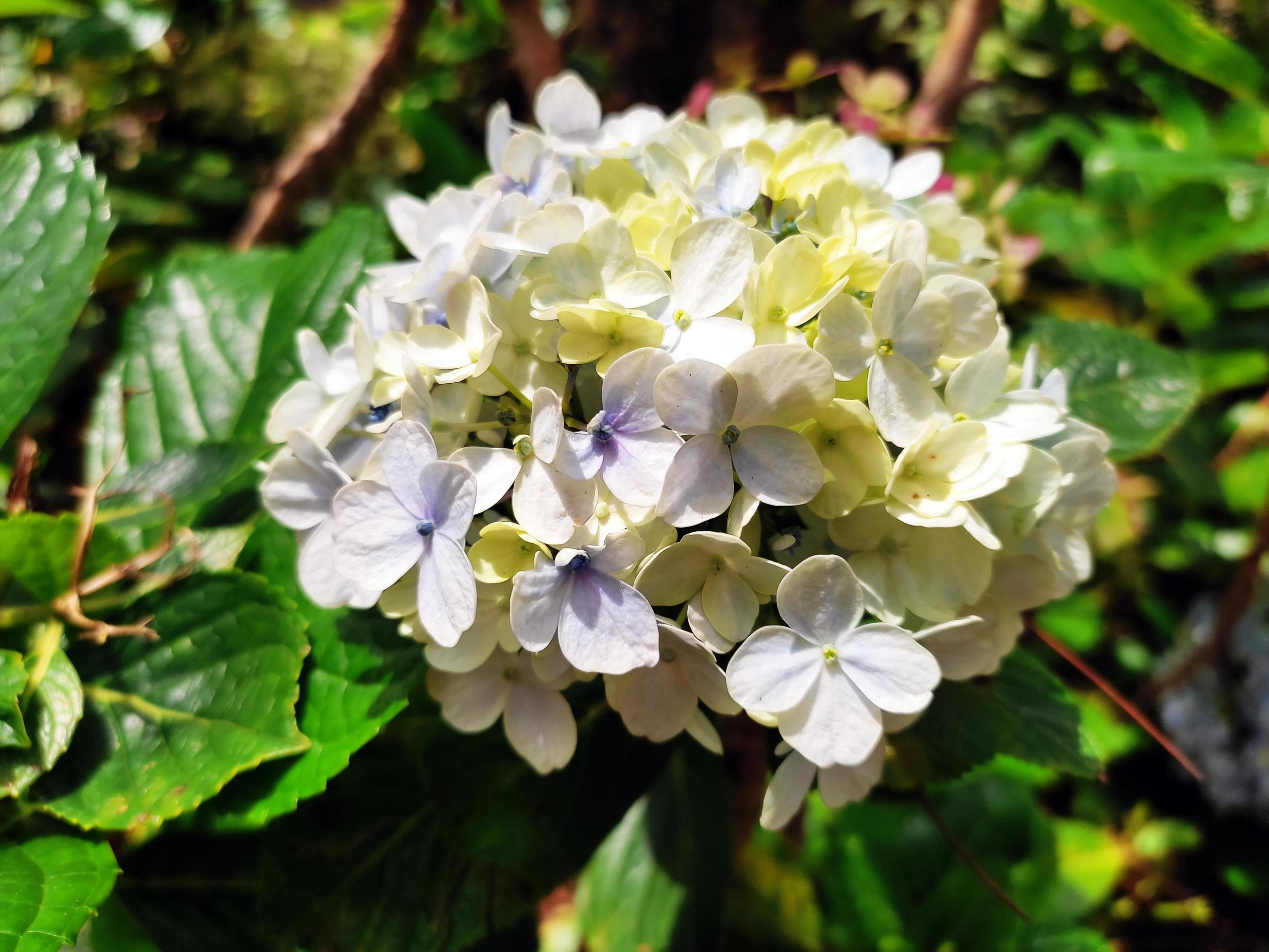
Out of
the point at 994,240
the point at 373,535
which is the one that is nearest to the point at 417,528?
the point at 373,535

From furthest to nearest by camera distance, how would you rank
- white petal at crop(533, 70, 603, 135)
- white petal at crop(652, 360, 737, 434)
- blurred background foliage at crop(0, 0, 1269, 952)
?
blurred background foliage at crop(0, 0, 1269, 952)
white petal at crop(533, 70, 603, 135)
white petal at crop(652, 360, 737, 434)

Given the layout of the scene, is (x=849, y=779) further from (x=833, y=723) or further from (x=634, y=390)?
(x=634, y=390)

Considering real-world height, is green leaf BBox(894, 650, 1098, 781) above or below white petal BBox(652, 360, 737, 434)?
below

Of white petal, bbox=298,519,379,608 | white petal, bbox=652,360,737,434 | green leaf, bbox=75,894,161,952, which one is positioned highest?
white petal, bbox=652,360,737,434

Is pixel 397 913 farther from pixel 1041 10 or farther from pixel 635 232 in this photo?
pixel 1041 10

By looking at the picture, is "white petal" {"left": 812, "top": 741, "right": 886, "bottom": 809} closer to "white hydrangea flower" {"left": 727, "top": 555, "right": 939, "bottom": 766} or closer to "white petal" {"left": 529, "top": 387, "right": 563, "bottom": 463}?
"white hydrangea flower" {"left": 727, "top": 555, "right": 939, "bottom": 766}

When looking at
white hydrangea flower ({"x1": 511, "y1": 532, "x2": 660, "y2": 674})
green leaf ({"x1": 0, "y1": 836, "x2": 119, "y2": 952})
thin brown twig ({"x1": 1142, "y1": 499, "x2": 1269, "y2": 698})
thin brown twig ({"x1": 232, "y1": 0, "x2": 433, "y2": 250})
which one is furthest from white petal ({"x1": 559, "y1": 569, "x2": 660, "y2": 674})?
thin brown twig ({"x1": 1142, "y1": 499, "x2": 1269, "y2": 698})
